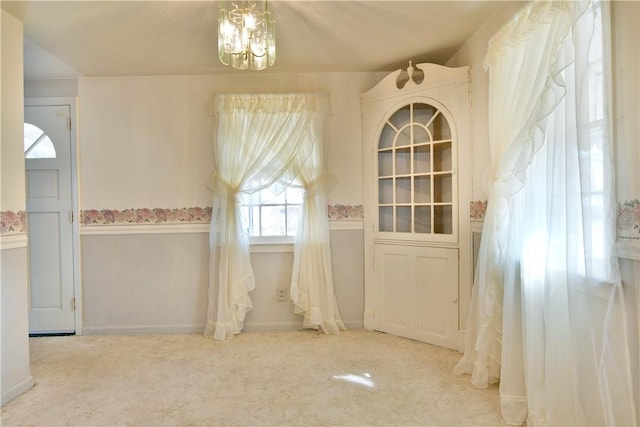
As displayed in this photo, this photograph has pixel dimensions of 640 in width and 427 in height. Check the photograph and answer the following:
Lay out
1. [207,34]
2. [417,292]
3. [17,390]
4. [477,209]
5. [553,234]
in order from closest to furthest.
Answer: [553,234]
[17,390]
[207,34]
[477,209]
[417,292]

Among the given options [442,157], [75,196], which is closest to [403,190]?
[442,157]

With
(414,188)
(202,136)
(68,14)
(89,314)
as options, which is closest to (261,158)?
(202,136)

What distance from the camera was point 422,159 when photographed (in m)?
2.79

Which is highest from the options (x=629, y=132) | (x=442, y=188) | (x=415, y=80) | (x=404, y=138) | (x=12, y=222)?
(x=415, y=80)

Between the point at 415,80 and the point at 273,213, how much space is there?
1.73m

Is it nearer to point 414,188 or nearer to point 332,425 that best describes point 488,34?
point 414,188

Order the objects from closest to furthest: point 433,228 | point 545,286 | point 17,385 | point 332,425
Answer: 1. point 545,286
2. point 332,425
3. point 17,385
4. point 433,228

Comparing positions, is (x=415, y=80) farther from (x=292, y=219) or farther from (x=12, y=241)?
(x=12, y=241)

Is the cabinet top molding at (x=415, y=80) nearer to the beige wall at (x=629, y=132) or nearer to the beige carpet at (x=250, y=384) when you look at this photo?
the beige wall at (x=629, y=132)

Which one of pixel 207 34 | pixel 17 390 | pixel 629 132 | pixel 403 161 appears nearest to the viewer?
pixel 629 132

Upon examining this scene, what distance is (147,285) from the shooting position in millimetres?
3078

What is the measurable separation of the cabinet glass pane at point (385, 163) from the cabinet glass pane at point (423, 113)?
14.0 inches

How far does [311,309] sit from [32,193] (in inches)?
107

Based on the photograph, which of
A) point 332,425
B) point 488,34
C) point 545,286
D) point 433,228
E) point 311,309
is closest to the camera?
point 545,286
